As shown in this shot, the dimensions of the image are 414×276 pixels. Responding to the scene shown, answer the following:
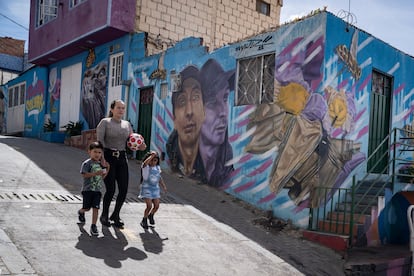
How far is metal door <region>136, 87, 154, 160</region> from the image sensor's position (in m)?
12.0

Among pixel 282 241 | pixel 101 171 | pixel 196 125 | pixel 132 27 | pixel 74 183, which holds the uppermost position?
pixel 132 27

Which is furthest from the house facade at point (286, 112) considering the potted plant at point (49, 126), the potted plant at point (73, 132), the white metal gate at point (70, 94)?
the potted plant at point (49, 126)

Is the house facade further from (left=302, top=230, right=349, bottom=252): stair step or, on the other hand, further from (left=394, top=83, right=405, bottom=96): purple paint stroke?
(left=302, top=230, right=349, bottom=252): stair step

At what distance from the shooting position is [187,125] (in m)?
10.4

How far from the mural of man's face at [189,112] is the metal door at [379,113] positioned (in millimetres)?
3854

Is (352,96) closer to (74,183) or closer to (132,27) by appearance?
(74,183)

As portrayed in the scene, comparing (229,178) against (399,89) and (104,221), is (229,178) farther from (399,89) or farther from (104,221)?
(399,89)

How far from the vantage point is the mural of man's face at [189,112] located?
1006 centimetres

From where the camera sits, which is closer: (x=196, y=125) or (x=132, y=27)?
(x=196, y=125)

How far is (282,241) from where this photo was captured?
697 cm

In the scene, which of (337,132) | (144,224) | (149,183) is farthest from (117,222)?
(337,132)

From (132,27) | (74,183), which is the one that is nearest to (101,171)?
(74,183)

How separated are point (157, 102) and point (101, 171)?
248 inches

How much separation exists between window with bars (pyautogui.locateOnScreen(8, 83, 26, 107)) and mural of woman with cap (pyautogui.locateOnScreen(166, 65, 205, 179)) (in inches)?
530
